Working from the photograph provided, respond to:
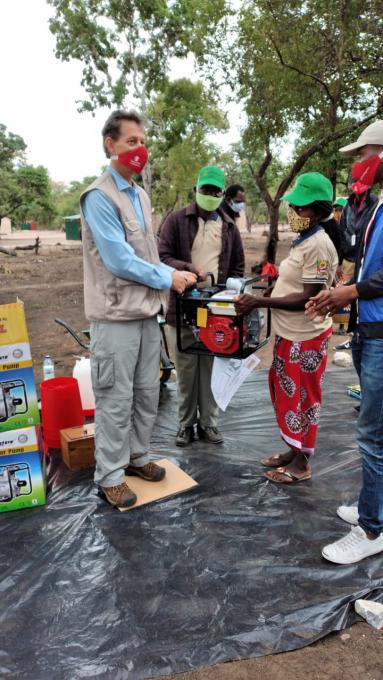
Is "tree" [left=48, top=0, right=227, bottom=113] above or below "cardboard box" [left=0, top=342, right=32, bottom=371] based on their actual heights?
above

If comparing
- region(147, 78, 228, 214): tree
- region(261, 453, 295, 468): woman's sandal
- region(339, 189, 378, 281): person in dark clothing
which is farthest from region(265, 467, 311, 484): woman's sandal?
region(147, 78, 228, 214): tree

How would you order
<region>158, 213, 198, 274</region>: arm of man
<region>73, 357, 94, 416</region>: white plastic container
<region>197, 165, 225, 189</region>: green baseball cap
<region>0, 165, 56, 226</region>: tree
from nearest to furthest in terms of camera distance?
<region>197, 165, 225, 189</region>: green baseball cap, <region>158, 213, 198, 274</region>: arm of man, <region>73, 357, 94, 416</region>: white plastic container, <region>0, 165, 56, 226</region>: tree

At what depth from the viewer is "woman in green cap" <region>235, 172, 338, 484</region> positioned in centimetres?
254

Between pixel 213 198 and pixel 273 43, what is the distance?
8.91 meters

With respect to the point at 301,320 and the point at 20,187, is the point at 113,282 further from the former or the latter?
the point at 20,187

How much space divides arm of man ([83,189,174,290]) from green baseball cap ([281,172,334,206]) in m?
0.87

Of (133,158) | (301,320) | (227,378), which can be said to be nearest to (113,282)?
(133,158)

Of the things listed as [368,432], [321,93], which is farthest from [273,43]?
[368,432]

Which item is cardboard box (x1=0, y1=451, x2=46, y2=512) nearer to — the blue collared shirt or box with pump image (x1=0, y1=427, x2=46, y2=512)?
box with pump image (x1=0, y1=427, x2=46, y2=512)

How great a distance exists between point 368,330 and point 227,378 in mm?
1068

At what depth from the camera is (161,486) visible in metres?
2.89

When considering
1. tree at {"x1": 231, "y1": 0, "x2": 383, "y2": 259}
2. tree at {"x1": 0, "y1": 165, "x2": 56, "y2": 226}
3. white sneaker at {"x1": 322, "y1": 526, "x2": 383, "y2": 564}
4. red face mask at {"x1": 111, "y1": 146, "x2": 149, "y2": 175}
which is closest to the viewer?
white sneaker at {"x1": 322, "y1": 526, "x2": 383, "y2": 564}

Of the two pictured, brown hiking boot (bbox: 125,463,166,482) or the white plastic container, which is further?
the white plastic container

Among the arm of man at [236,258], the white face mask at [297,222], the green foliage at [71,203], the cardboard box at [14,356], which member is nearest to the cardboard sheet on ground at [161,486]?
the cardboard box at [14,356]
